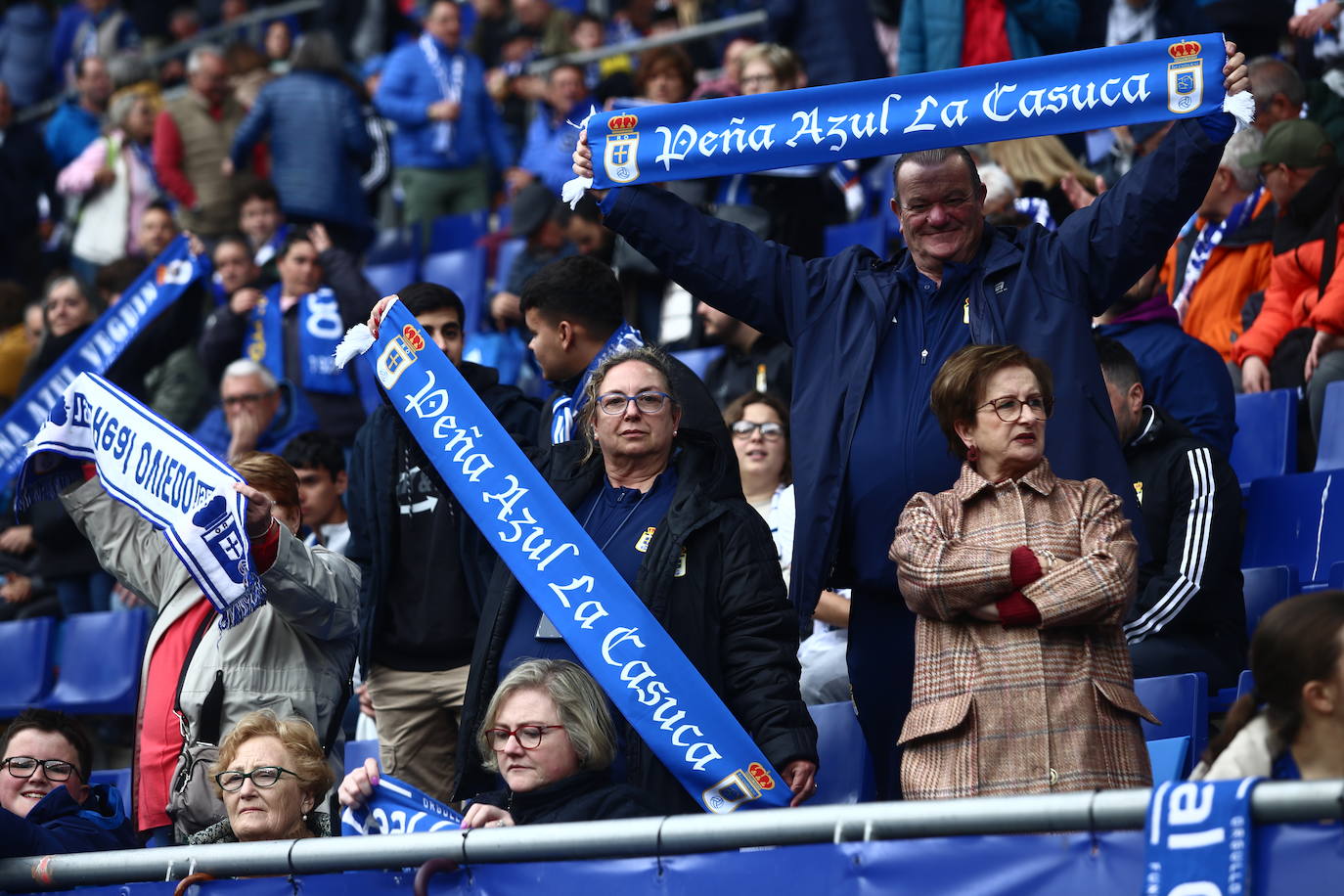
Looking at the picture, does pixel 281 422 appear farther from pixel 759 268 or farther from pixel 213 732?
pixel 759 268

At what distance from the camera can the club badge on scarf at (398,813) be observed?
4141 mm

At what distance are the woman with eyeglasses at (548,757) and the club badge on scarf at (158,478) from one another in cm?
73

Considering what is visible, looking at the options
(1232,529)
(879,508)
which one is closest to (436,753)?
(879,508)

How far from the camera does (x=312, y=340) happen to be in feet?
28.5

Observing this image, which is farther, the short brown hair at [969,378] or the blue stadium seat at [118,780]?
the blue stadium seat at [118,780]

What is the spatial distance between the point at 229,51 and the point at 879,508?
998 cm

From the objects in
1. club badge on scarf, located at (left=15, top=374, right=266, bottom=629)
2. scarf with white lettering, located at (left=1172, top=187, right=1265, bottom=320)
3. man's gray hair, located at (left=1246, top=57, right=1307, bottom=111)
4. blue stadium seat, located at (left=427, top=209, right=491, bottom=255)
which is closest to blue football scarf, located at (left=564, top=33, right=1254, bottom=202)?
club badge on scarf, located at (left=15, top=374, right=266, bottom=629)

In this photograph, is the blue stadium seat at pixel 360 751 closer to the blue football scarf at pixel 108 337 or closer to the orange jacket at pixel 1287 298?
the blue football scarf at pixel 108 337

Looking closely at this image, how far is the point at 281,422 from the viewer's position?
801 cm

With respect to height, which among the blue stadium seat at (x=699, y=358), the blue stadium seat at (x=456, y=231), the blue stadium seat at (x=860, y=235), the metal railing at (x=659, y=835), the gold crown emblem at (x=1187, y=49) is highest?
the blue stadium seat at (x=456, y=231)

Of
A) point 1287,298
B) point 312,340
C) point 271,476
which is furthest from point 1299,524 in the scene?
point 312,340

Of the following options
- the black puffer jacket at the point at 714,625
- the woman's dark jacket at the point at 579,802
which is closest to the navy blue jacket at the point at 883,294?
the black puffer jacket at the point at 714,625

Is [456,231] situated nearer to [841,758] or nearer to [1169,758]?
[841,758]

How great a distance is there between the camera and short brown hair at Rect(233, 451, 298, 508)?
525cm
